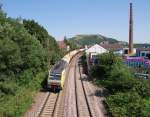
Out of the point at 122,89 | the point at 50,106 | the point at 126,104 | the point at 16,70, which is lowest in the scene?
the point at 50,106

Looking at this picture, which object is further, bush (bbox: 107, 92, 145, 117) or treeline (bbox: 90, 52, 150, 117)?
treeline (bbox: 90, 52, 150, 117)

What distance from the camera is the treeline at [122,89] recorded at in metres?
24.6

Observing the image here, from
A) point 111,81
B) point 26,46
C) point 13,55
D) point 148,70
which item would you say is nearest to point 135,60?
point 148,70

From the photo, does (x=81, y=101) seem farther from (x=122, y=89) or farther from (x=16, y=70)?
(x=16, y=70)

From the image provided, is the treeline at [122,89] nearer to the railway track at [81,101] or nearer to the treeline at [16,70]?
the railway track at [81,101]

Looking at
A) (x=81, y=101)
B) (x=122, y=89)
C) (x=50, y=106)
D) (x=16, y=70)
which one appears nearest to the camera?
(x=50, y=106)

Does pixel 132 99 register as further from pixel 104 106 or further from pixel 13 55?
pixel 13 55

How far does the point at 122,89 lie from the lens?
31.9 metres

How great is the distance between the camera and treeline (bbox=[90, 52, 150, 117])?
2461 cm

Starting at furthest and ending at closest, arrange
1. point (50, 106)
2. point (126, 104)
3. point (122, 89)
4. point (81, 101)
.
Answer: point (122, 89)
point (81, 101)
point (126, 104)
point (50, 106)

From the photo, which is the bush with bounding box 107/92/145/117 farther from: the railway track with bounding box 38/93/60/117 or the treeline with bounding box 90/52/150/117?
the railway track with bounding box 38/93/60/117

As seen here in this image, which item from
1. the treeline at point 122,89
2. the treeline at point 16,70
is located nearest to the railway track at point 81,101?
the treeline at point 122,89

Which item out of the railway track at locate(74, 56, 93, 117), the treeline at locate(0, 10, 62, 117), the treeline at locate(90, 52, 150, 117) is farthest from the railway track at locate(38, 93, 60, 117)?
the treeline at locate(90, 52, 150, 117)

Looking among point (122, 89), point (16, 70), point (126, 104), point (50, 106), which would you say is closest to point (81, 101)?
point (50, 106)
